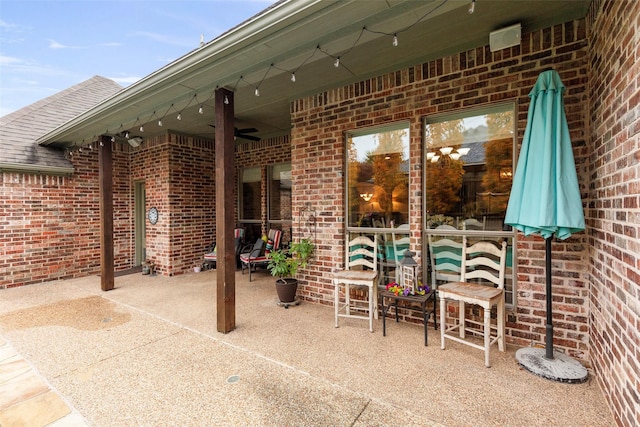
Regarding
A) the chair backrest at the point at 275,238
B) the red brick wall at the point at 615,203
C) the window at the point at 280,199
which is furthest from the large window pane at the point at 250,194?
the red brick wall at the point at 615,203

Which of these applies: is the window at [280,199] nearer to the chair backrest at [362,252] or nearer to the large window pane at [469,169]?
the chair backrest at [362,252]

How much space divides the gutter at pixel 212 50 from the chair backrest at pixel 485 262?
2.58 meters

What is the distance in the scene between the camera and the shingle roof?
5.28m

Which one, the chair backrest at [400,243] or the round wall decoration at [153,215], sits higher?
the round wall decoration at [153,215]

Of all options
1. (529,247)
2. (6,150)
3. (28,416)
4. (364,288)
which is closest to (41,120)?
(6,150)

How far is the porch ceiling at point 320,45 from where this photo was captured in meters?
2.18

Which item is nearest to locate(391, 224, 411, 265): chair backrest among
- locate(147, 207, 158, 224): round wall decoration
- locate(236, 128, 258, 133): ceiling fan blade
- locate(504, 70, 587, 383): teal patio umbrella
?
locate(504, 70, 587, 383): teal patio umbrella

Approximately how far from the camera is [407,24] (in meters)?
2.31

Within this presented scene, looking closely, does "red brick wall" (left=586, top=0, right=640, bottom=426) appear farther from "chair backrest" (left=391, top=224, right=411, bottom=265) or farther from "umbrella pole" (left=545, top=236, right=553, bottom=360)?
"chair backrest" (left=391, top=224, right=411, bottom=265)

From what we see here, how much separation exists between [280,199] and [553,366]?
5.33m

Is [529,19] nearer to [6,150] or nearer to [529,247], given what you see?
[529,247]

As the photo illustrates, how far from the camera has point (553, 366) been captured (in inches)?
89.6

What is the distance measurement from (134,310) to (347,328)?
2.90 m

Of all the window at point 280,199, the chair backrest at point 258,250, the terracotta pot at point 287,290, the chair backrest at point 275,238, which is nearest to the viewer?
the terracotta pot at point 287,290
